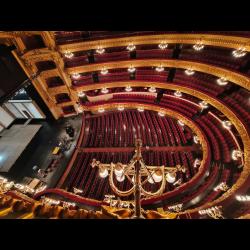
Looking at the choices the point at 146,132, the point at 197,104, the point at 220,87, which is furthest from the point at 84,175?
the point at 220,87

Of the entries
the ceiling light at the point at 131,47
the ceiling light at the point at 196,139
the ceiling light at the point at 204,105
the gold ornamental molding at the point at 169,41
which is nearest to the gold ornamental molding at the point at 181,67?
the ceiling light at the point at 131,47

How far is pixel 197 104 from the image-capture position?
59.3 feet

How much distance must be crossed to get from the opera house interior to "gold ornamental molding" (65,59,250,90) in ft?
0.32

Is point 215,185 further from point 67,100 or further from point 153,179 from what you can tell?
point 67,100

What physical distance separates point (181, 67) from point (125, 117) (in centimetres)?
864

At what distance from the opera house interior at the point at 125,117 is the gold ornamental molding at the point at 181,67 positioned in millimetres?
99

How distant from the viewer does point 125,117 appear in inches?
829

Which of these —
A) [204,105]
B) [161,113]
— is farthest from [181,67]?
[161,113]

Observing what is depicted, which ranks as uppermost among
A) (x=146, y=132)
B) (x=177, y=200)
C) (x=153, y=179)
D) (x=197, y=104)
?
(x=197, y=104)

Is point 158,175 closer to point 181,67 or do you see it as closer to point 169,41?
point 181,67

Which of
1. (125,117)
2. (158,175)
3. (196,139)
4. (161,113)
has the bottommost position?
(158,175)
